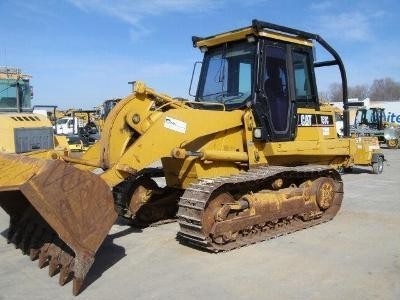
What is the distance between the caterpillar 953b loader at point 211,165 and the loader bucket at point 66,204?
11 mm

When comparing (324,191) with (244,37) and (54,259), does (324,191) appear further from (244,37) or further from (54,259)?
(54,259)

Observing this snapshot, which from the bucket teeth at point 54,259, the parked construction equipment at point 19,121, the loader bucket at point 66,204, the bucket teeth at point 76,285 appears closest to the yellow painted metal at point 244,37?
the loader bucket at point 66,204

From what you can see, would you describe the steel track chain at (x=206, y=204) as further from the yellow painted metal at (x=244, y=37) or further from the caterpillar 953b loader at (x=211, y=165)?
the yellow painted metal at (x=244, y=37)

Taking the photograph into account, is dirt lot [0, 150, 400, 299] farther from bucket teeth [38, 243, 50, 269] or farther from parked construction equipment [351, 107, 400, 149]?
parked construction equipment [351, 107, 400, 149]

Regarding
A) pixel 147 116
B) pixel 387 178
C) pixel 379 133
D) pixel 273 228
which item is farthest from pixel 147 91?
pixel 379 133

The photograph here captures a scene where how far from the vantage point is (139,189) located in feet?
25.3

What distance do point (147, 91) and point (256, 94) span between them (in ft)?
5.65

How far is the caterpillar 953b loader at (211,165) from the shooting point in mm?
Answer: 5047

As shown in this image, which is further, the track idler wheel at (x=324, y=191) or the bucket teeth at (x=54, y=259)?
the track idler wheel at (x=324, y=191)

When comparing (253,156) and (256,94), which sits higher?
(256,94)

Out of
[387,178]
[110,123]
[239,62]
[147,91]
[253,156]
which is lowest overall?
[387,178]

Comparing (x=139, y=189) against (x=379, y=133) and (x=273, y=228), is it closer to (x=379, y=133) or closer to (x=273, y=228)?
(x=273, y=228)

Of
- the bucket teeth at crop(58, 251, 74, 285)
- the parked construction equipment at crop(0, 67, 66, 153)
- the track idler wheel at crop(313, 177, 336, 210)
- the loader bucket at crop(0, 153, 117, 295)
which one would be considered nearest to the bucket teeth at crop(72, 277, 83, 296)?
the loader bucket at crop(0, 153, 117, 295)

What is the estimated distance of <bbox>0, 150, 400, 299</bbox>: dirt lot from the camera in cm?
484
